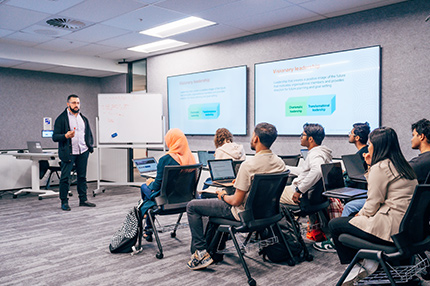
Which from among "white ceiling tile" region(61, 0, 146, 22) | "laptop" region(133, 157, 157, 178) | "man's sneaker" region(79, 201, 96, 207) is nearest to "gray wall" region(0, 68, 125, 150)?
"man's sneaker" region(79, 201, 96, 207)

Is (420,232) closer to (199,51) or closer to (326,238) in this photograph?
(326,238)

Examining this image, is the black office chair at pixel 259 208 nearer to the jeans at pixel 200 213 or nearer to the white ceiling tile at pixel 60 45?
the jeans at pixel 200 213

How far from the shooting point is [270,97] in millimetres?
5707

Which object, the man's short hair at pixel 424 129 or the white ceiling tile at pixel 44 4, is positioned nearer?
the man's short hair at pixel 424 129

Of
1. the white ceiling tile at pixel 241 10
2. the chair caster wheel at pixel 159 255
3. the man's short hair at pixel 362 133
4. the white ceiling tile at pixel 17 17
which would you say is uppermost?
the white ceiling tile at pixel 241 10

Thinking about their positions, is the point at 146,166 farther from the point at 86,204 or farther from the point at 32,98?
the point at 32,98

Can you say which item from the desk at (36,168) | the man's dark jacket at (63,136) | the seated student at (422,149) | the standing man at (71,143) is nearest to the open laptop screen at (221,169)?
the seated student at (422,149)

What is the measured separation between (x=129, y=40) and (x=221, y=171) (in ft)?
12.5

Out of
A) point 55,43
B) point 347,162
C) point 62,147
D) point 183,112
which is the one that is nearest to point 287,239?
point 347,162

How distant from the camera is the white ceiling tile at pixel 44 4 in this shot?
4.34 m

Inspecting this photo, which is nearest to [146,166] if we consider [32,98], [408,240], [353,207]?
[353,207]

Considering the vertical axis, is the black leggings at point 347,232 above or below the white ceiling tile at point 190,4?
below

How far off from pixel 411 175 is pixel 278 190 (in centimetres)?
96

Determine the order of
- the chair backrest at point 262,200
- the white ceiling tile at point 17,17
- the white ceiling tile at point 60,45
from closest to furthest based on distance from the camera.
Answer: the chair backrest at point 262,200 → the white ceiling tile at point 17,17 → the white ceiling tile at point 60,45
